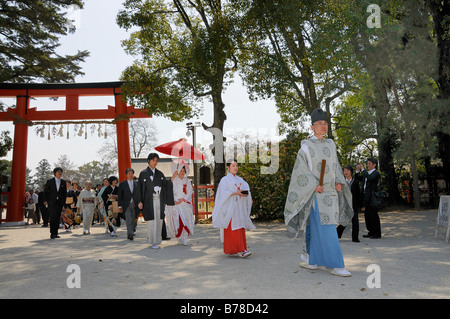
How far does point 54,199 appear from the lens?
36.9ft

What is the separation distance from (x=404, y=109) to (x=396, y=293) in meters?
14.8

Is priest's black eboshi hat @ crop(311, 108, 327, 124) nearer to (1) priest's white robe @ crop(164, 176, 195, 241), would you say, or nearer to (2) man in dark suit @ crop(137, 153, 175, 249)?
(2) man in dark suit @ crop(137, 153, 175, 249)

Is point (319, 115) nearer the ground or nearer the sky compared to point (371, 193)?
nearer the sky

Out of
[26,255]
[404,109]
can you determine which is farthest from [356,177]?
[404,109]

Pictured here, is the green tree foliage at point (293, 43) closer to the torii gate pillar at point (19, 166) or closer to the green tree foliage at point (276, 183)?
the green tree foliage at point (276, 183)

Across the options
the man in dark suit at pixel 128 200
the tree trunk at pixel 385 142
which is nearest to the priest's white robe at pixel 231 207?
the man in dark suit at pixel 128 200

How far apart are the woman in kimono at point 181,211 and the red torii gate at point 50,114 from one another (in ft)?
28.8

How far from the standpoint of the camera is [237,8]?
1441cm

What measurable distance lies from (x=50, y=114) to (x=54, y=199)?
8.43 meters

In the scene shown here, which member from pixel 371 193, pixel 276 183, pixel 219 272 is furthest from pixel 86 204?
pixel 371 193

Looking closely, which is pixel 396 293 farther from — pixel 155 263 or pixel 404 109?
pixel 404 109

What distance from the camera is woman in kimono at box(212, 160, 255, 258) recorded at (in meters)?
7.12

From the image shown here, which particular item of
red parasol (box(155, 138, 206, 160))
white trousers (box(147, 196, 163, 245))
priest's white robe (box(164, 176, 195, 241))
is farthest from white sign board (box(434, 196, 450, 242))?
red parasol (box(155, 138, 206, 160))

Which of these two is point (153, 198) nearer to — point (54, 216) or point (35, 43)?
point (54, 216)
